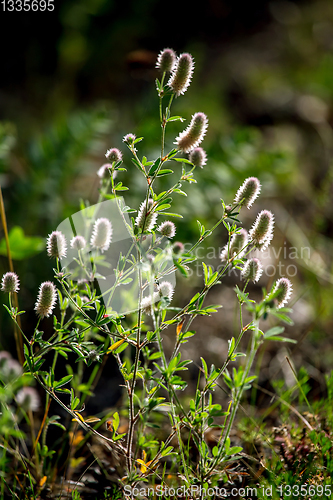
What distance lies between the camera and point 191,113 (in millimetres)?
2094

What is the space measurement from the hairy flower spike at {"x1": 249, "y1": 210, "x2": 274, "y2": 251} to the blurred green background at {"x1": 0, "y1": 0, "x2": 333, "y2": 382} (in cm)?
52

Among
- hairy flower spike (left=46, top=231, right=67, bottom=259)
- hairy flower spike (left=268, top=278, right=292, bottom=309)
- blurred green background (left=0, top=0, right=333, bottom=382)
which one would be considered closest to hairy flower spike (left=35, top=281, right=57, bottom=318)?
hairy flower spike (left=46, top=231, right=67, bottom=259)

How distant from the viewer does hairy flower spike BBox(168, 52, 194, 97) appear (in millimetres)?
759

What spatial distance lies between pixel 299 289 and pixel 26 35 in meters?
2.97

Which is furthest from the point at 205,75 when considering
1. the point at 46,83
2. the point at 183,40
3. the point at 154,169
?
the point at 154,169

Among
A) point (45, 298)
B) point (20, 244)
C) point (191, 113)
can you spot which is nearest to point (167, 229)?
point (45, 298)

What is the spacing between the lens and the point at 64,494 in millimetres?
1012

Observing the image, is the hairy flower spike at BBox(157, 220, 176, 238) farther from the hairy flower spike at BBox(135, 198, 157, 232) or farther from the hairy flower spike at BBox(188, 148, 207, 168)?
the hairy flower spike at BBox(188, 148, 207, 168)

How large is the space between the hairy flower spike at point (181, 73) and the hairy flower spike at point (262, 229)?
0.27m

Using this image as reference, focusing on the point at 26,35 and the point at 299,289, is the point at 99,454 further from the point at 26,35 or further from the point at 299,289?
the point at 26,35

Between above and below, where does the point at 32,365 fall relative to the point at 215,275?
below

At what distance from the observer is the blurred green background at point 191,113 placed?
1900mm

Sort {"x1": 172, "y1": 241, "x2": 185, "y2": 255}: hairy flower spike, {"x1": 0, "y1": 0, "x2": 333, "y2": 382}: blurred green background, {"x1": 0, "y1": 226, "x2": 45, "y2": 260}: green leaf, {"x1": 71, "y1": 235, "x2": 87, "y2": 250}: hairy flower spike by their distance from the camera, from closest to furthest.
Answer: {"x1": 172, "y1": 241, "x2": 185, "y2": 255}: hairy flower spike → {"x1": 71, "y1": 235, "x2": 87, "y2": 250}: hairy flower spike → {"x1": 0, "y1": 226, "x2": 45, "y2": 260}: green leaf → {"x1": 0, "y1": 0, "x2": 333, "y2": 382}: blurred green background

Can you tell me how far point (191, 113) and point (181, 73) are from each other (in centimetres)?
138
